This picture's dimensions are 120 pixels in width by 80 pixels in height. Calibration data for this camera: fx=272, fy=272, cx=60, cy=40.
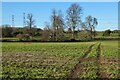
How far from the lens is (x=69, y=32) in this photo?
77750mm

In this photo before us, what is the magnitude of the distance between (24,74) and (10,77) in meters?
1.13

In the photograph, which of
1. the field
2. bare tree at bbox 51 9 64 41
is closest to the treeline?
bare tree at bbox 51 9 64 41

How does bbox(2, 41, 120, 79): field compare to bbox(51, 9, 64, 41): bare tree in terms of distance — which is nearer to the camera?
bbox(2, 41, 120, 79): field

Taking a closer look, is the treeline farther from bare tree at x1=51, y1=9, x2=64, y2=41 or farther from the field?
the field

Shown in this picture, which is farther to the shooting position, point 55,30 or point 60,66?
point 55,30

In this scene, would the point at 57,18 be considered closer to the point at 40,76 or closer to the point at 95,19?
the point at 95,19

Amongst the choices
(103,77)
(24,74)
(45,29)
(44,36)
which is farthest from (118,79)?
(45,29)

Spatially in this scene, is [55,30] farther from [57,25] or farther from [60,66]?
[60,66]

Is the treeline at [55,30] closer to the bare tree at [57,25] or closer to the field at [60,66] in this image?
the bare tree at [57,25]

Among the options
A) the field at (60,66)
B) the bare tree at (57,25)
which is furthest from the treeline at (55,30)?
the field at (60,66)

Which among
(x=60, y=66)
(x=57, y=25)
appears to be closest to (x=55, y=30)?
(x=57, y=25)

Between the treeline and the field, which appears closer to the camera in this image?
the field

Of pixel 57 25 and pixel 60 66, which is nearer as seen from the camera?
pixel 60 66

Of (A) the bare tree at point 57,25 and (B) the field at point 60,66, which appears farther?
(A) the bare tree at point 57,25
